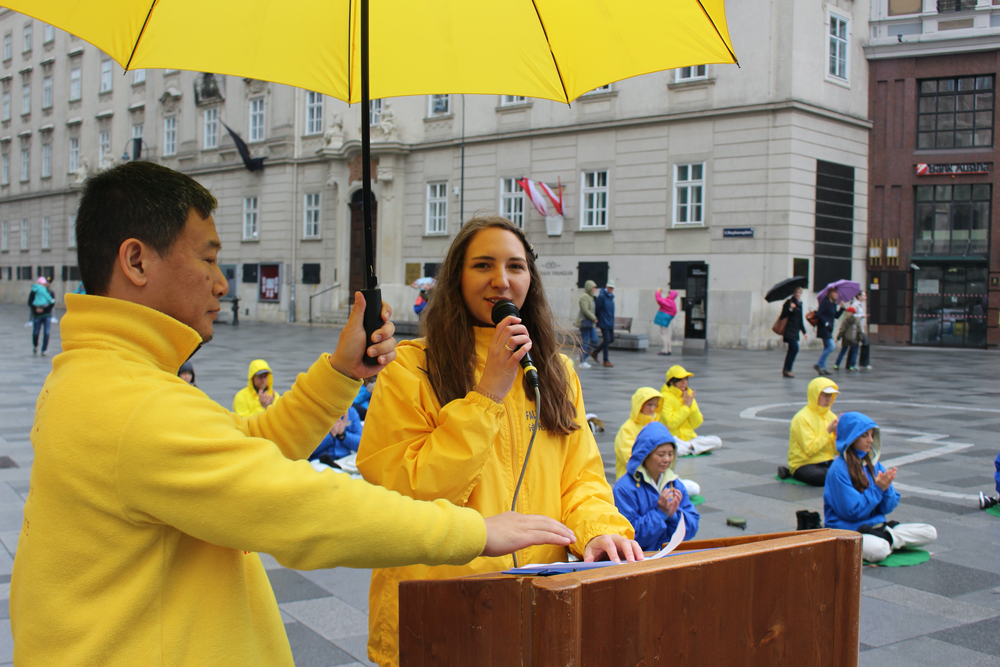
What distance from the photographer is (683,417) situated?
30.2ft

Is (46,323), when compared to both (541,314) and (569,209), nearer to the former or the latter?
(569,209)

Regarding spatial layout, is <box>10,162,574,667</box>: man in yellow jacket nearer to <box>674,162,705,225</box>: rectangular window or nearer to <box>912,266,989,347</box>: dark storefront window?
<box>674,162,705,225</box>: rectangular window

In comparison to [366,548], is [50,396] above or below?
above

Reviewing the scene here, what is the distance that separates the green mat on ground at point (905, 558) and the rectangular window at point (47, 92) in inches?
2189

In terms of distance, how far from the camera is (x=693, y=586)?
144cm

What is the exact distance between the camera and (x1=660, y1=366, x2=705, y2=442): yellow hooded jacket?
915cm

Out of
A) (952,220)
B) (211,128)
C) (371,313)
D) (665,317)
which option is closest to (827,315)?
(665,317)

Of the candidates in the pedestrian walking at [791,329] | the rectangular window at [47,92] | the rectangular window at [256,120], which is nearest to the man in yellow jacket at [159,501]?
the pedestrian walking at [791,329]

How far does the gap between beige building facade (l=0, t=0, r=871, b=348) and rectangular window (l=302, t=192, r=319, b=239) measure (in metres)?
0.07

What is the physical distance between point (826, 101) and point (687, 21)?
25.1m

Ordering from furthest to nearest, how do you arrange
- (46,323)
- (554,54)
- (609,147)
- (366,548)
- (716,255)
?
(609,147) < (716,255) < (46,323) < (554,54) < (366,548)

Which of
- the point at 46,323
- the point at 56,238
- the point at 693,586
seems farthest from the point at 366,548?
the point at 56,238

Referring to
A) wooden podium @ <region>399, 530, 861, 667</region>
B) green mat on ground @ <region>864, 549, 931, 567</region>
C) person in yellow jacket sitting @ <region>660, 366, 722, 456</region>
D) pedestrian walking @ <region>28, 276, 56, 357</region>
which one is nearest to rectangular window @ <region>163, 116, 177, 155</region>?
pedestrian walking @ <region>28, 276, 56, 357</region>

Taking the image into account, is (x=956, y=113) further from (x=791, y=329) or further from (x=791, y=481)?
(x=791, y=481)
